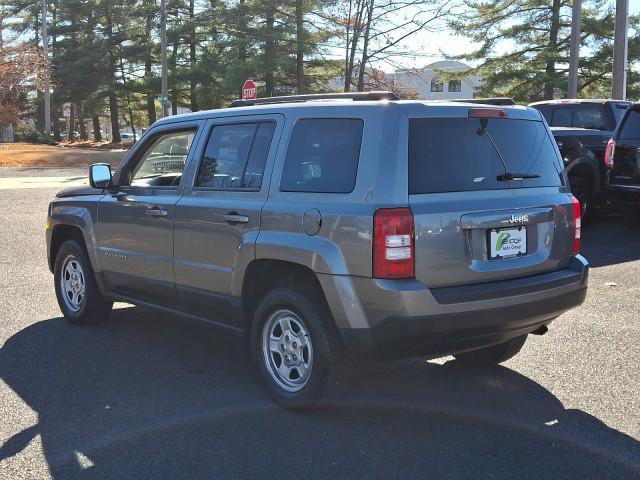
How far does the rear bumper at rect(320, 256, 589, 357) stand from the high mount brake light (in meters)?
1.01

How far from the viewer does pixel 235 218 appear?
4.55 meters

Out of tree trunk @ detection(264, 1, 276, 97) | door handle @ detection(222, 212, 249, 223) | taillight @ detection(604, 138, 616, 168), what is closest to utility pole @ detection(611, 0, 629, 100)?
taillight @ detection(604, 138, 616, 168)

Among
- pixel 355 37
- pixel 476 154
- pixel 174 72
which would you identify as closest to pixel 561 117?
pixel 476 154

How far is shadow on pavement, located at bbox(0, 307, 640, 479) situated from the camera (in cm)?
356

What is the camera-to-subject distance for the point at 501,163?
431cm

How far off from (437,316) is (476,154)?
1039 mm

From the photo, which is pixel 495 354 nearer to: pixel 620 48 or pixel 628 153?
pixel 628 153

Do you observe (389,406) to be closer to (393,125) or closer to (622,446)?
(622,446)

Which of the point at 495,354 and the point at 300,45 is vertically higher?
the point at 300,45

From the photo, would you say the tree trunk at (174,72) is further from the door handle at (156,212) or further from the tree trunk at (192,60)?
the door handle at (156,212)

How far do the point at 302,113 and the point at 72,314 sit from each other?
318cm

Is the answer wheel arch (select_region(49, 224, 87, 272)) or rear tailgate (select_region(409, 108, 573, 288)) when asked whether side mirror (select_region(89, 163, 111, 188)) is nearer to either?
wheel arch (select_region(49, 224, 87, 272))

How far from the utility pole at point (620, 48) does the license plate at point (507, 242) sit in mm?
13905

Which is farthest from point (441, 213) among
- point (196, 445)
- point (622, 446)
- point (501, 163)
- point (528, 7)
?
point (528, 7)
